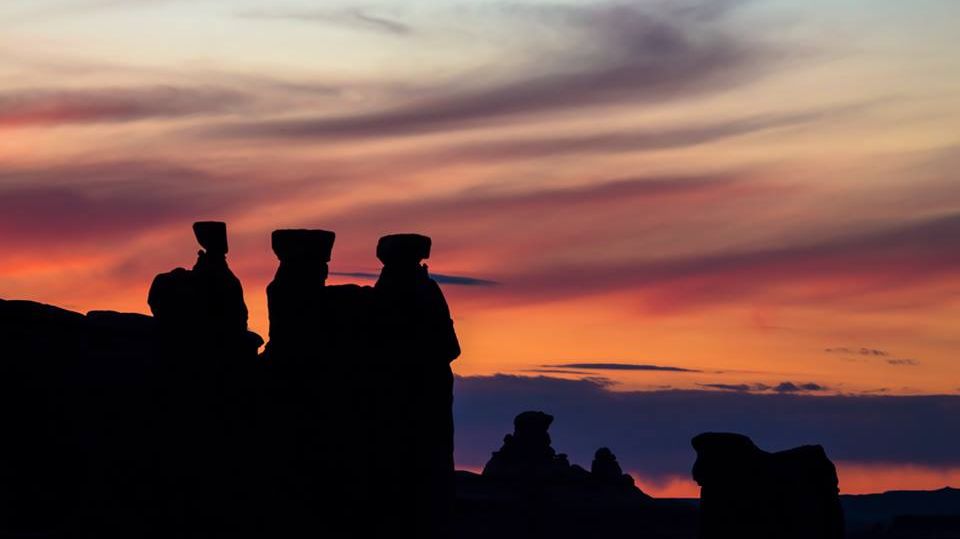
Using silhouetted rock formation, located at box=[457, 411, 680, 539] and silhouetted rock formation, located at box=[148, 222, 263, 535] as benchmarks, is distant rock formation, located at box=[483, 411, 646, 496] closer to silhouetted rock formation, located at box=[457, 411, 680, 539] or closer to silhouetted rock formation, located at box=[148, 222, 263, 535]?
silhouetted rock formation, located at box=[457, 411, 680, 539]

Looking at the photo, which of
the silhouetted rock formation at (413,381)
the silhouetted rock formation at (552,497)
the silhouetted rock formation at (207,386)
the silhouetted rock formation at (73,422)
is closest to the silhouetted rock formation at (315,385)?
the silhouetted rock formation at (413,381)

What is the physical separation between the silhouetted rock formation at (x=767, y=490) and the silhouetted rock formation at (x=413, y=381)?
11.6m

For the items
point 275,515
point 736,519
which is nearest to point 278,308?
point 275,515

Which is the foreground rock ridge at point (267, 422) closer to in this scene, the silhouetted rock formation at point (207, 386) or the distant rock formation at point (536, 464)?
the silhouetted rock formation at point (207, 386)

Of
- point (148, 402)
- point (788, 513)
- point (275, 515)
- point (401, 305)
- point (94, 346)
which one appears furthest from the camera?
point (94, 346)

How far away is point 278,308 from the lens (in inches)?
2689

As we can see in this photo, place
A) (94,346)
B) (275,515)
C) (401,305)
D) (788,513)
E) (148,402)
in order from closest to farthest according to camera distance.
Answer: (788,513) < (401,305) < (275,515) < (148,402) < (94,346)

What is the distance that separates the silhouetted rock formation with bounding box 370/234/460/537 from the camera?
215 feet

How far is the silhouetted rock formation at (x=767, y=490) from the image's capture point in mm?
59469

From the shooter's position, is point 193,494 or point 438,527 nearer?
point 438,527

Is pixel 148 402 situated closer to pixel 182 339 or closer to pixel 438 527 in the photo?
pixel 182 339

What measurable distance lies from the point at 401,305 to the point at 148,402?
18059mm

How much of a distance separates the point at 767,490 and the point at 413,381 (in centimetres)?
1539

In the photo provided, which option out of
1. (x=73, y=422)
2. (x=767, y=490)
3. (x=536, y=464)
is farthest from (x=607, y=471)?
(x=767, y=490)
